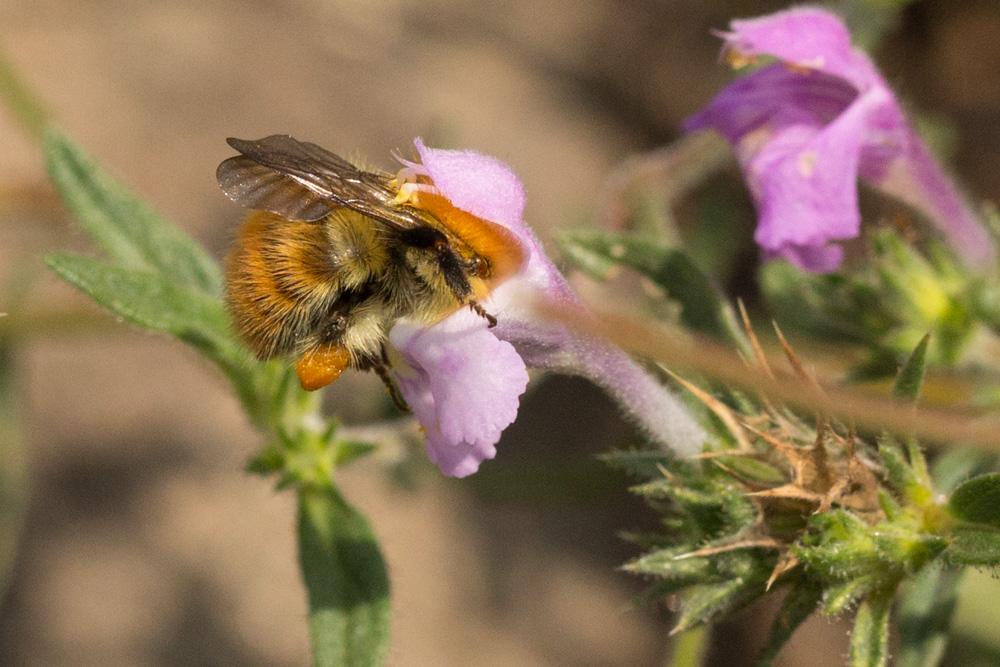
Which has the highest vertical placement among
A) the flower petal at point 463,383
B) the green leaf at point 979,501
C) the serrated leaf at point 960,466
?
the flower petal at point 463,383

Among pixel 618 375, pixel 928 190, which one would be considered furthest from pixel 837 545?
pixel 928 190

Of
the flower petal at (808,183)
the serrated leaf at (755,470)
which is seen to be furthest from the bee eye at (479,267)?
the flower petal at (808,183)

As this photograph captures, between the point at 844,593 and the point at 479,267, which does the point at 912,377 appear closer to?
the point at 844,593

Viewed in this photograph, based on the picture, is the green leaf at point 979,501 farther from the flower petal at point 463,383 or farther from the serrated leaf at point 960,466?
the flower petal at point 463,383

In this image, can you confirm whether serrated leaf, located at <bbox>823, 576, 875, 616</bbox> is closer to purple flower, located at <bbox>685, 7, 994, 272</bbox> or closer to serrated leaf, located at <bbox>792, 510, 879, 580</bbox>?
serrated leaf, located at <bbox>792, 510, 879, 580</bbox>

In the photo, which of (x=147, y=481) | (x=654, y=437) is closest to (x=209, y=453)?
(x=147, y=481)

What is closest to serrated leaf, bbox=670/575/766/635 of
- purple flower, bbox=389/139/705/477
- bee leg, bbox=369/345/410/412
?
purple flower, bbox=389/139/705/477
